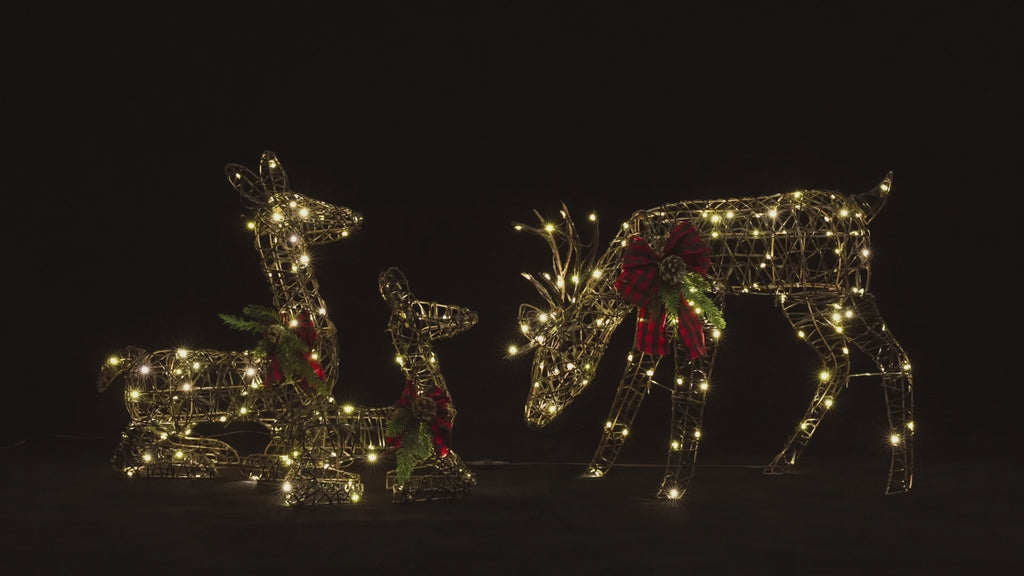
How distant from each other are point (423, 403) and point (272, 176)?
133cm

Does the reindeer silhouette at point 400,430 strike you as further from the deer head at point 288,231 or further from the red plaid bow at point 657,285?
the red plaid bow at point 657,285

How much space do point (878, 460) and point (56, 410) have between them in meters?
5.01

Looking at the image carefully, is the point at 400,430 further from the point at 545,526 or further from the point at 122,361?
the point at 122,361

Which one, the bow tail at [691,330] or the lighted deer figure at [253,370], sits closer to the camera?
the bow tail at [691,330]

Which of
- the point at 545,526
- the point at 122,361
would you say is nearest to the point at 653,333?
the point at 545,526

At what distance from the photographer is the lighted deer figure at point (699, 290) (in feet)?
15.1

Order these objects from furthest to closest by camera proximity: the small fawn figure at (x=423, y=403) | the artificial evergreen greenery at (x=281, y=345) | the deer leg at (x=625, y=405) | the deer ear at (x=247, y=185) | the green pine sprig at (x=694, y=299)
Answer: the deer leg at (x=625, y=405)
the deer ear at (x=247, y=185)
the artificial evergreen greenery at (x=281, y=345)
the small fawn figure at (x=423, y=403)
the green pine sprig at (x=694, y=299)

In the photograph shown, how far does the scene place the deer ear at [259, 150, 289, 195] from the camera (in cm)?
496

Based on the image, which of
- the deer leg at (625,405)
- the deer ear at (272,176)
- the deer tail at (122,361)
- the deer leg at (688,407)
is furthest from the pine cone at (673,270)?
the deer tail at (122,361)

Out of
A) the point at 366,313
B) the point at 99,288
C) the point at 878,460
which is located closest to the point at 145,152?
the point at 99,288

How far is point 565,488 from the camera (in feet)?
16.5

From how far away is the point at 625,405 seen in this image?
532cm

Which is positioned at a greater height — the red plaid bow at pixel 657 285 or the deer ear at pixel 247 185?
the deer ear at pixel 247 185

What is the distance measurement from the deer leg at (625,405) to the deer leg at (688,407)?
0.46m
